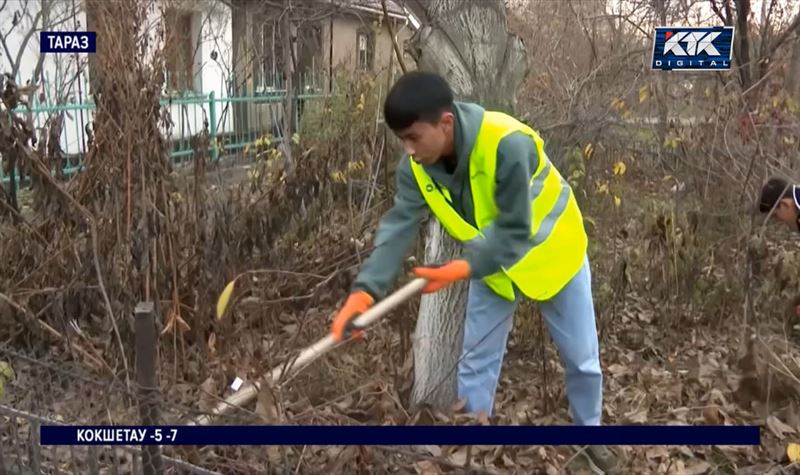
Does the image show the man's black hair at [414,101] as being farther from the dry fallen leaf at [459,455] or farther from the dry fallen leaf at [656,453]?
the dry fallen leaf at [656,453]

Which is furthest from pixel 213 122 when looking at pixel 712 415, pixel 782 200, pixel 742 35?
pixel 712 415

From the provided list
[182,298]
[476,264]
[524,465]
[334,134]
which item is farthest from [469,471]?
[334,134]

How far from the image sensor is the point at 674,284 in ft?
14.1

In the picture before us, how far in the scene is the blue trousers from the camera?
251 centimetres

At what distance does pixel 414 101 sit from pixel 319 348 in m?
0.70

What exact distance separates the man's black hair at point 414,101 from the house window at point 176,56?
5.74 ft

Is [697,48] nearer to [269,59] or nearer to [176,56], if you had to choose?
[176,56]

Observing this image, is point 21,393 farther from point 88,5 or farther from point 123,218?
point 88,5

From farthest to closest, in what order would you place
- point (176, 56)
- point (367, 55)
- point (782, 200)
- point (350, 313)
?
point (367, 55) < point (176, 56) < point (782, 200) < point (350, 313)

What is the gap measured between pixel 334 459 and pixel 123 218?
1.60 m

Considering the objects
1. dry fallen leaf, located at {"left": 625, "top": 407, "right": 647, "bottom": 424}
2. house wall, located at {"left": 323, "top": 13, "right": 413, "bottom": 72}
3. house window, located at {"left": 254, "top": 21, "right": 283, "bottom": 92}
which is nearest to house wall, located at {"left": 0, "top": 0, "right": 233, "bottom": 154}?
house window, located at {"left": 254, "top": 21, "right": 283, "bottom": 92}

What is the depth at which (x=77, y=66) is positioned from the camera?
171 inches

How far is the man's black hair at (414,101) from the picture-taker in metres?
1.89

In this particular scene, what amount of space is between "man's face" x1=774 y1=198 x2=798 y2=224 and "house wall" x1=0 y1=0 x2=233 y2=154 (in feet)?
A: 9.24
